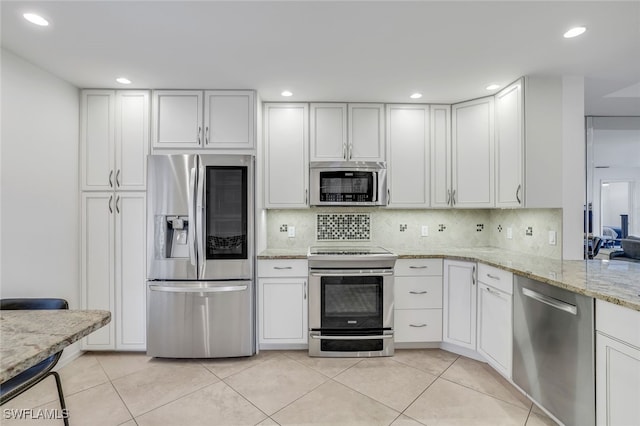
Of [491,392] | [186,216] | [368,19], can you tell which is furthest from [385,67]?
[491,392]

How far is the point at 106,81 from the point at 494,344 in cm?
383

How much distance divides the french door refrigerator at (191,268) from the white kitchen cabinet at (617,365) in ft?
7.55

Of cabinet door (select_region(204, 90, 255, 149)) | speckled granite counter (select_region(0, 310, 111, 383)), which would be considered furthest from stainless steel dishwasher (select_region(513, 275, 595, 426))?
cabinet door (select_region(204, 90, 255, 149))

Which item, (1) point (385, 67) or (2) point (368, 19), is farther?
(1) point (385, 67)

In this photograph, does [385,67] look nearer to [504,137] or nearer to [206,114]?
[504,137]

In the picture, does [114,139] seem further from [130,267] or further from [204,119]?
[130,267]

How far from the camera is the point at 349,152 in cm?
300

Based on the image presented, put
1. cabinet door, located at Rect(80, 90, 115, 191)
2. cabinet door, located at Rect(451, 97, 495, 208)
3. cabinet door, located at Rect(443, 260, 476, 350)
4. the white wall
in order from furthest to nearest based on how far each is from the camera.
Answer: cabinet door, located at Rect(451, 97, 495, 208) → cabinet door, located at Rect(80, 90, 115, 191) → cabinet door, located at Rect(443, 260, 476, 350) → the white wall

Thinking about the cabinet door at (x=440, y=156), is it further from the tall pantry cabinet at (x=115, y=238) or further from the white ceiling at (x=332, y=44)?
the tall pantry cabinet at (x=115, y=238)

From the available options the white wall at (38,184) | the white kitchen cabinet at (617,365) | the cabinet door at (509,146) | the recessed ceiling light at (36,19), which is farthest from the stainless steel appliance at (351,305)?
the recessed ceiling light at (36,19)

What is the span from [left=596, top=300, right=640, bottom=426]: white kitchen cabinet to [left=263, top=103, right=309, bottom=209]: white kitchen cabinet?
7.37ft

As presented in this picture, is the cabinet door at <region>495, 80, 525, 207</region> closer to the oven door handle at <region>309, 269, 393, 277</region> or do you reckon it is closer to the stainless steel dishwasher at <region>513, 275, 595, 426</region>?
the stainless steel dishwasher at <region>513, 275, 595, 426</region>

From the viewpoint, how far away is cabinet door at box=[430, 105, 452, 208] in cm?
304

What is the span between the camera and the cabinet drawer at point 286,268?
2.71 m
